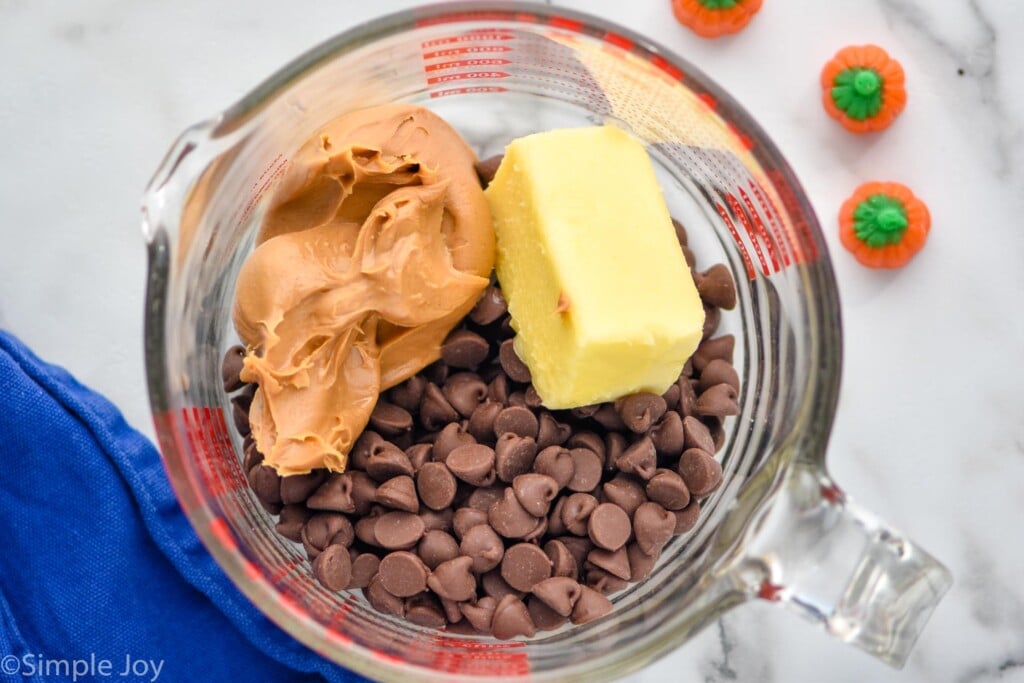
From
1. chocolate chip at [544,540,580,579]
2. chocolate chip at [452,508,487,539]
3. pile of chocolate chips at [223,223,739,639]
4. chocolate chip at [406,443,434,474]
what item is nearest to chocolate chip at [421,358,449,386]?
pile of chocolate chips at [223,223,739,639]

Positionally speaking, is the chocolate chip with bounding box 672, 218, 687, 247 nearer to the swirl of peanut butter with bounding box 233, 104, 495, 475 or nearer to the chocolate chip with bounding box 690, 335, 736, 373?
the chocolate chip with bounding box 690, 335, 736, 373

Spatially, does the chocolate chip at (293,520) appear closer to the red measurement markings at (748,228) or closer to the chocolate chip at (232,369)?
the chocolate chip at (232,369)

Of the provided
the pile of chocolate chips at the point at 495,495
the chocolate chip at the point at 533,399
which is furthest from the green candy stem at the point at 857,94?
the chocolate chip at the point at 533,399

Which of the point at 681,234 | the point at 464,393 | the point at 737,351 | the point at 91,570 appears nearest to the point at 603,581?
the point at 464,393

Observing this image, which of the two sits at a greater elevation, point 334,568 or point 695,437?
point 695,437

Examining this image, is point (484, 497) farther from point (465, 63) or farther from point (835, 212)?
point (835, 212)

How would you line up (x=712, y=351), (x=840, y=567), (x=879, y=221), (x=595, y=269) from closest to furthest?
(x=840, y=567) → (x=595, y=269) → (x=712, y=351) → (x=879, y=221)
